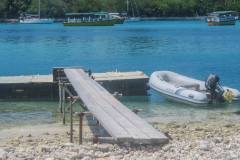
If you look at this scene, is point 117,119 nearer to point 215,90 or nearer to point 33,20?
point 215,90

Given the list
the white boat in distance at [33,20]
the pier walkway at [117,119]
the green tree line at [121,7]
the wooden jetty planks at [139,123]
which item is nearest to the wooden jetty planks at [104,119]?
the pier walkway at [117,119]

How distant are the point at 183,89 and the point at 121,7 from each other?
6366 inches

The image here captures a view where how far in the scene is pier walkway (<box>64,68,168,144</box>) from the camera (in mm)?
8953

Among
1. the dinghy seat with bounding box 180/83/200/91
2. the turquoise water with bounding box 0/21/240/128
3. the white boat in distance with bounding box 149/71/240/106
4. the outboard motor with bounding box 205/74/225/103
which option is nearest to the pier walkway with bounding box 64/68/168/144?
the turquoise water with bounding box 0/21/240/128

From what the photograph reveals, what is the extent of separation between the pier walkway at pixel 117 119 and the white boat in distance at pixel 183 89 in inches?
206

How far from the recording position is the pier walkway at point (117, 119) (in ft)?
29.4

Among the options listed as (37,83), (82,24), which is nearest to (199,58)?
(37,83)

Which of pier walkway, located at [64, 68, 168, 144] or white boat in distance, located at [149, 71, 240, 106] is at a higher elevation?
pier walkway, located at [64, 68, 168, 144]

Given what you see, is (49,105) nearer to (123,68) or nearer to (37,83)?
(37,83)

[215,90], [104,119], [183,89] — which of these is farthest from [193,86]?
[104,119]

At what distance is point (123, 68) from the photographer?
3834 centimetres

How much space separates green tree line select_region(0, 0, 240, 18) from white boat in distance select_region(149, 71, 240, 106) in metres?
149

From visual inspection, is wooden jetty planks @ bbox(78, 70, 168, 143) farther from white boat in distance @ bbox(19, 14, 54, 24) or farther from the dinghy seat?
white boat in distance @ bbox(19, 14, 54, 24)

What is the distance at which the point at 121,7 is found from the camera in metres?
180
